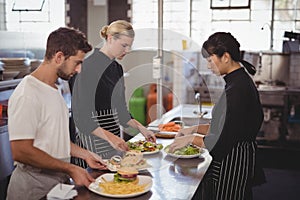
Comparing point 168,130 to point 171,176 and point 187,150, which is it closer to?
A: point 187,150

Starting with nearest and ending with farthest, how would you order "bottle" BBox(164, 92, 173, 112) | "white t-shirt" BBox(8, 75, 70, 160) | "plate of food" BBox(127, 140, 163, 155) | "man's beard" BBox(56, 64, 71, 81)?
"white t-shirt" BBox(8, 75, 70, 160)
"man's beard" BBox(56, 64, 71, 81)
"plate of food" BBox(127, 140, 163, 155)
"bottle" BBox(164, 92, 173, 112)

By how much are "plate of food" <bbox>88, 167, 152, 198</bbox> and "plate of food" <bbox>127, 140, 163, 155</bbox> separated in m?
0.41

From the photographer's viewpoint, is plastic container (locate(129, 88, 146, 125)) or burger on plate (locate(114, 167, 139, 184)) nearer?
burger on plate (locate(114, 167, 139, 184))

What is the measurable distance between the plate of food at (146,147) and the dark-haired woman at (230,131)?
118 mm

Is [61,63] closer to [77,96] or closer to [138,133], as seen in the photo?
[77,96]

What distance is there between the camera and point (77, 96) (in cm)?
229

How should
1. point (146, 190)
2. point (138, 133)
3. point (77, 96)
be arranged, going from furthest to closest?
point (138, 133)
point (77, 96)
point (146, 190)

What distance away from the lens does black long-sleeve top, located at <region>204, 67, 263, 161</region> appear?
6.94 feet

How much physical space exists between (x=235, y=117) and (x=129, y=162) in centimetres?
64

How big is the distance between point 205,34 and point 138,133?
3.49 m

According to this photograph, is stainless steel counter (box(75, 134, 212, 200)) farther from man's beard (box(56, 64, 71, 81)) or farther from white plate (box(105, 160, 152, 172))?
man's beard (box(56, 64, 71, 81))

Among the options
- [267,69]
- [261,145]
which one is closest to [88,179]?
[261,145]

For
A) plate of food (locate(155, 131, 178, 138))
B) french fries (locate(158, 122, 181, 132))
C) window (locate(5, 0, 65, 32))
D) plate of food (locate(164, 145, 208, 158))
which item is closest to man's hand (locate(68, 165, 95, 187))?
plate of food (locate(164, 145, 208, 158))

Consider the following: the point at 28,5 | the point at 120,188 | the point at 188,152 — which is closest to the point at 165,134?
the point at 188,152
